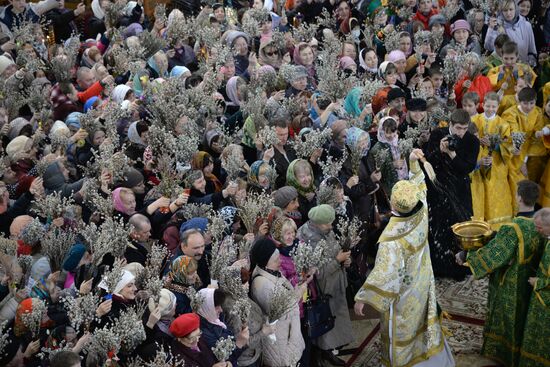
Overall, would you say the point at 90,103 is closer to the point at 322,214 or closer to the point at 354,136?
the point at 354,136

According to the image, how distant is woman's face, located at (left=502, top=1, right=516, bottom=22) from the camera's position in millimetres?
12352

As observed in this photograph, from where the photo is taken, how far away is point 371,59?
11.8 metres

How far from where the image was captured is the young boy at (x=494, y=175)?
9656mm

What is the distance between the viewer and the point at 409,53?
40.7 feet

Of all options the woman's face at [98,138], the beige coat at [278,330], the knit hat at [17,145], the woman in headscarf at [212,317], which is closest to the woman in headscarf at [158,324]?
the woman in headscarf at [212,317]

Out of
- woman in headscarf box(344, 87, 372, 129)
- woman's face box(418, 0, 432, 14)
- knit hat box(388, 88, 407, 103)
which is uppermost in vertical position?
woman's face box(418, 0, 432, 14)

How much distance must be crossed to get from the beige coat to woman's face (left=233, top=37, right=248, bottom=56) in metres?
5.90

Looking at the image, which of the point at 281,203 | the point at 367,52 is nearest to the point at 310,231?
the point at 281,203

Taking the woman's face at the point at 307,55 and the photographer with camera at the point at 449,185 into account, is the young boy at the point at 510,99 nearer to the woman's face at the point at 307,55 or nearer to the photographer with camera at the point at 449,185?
the photographer with camera at the point at 449,185

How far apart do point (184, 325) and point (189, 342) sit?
151 millimetres

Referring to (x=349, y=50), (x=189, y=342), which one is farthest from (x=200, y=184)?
(x=349, y=50)

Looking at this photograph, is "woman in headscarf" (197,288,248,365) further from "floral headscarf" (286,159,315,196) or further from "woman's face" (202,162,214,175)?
"woman's face" (202,162,214,175)

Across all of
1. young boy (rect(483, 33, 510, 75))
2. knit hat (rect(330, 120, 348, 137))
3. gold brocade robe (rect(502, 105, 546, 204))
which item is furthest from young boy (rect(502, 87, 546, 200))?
knit hat (rect(330, 120, 348, 137))

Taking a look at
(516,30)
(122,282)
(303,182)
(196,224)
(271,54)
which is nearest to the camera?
(122,282)
